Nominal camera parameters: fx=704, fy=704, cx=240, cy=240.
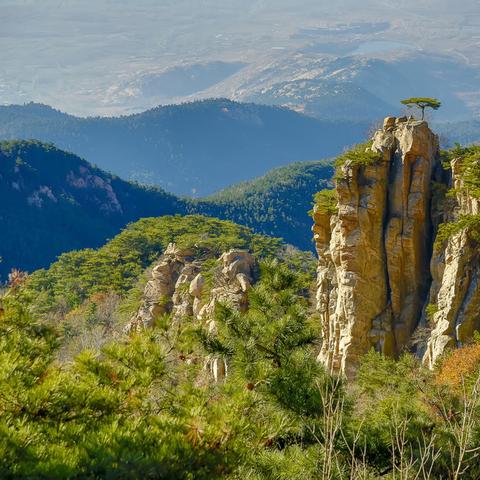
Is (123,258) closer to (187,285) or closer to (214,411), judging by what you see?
(187,285)

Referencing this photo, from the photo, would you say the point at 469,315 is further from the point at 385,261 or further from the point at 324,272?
the point at 324,272

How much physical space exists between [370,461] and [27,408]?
5464 millimetres

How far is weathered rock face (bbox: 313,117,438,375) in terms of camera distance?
30.5 metres

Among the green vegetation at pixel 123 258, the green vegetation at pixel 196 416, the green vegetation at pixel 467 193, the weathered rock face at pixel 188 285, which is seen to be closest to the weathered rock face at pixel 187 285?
the weathered rock face at pixel 188 285

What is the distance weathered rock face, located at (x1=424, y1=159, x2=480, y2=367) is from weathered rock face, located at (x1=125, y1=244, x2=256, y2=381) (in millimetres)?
9676

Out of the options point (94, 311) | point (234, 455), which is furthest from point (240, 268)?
point (234, 455)

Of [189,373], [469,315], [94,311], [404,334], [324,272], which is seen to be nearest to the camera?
[189,373]

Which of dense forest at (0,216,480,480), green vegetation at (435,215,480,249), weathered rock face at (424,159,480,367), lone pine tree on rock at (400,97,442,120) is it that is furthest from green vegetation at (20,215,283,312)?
dense forest at (0,216,480,480)

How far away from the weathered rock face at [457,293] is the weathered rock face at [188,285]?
9676mm

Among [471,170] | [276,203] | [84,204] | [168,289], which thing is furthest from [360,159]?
[276,203]

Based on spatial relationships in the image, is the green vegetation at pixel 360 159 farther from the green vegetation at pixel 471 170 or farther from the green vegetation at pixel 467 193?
the green vegetation at pixel 467 193

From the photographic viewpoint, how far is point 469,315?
26703 mm

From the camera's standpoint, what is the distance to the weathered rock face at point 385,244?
30516 millimetres

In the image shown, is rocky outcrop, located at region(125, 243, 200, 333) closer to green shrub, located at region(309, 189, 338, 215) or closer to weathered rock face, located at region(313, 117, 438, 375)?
green shrub, located at region(309, 189, 338, 215)
